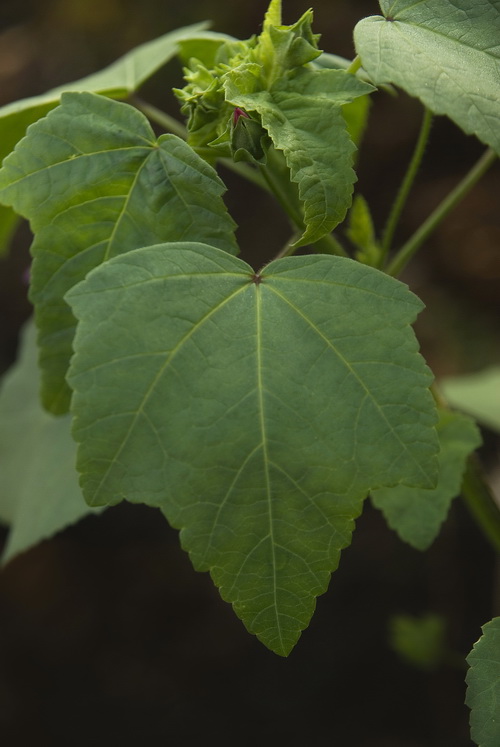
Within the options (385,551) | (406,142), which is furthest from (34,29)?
(385,551)

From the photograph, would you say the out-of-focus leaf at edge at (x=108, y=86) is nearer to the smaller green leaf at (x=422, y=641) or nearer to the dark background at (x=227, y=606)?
the smaller green leaf at (x=422, y=641)

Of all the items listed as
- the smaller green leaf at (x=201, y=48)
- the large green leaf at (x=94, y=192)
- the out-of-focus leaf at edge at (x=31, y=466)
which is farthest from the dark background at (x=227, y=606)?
the large green leaf at (x=94, y=192)

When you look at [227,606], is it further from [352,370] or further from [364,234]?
[352,370]

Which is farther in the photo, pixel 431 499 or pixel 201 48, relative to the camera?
pixel 201 48

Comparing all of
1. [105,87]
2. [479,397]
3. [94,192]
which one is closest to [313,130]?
[94,192]

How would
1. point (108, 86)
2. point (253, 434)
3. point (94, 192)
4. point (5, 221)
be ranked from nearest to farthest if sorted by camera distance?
point (253, 434) < point (94, 192) < point (108, 86) < point (5, 221)

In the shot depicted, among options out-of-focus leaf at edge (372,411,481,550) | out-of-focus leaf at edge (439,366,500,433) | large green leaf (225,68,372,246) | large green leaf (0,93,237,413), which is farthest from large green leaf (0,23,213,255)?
out-of-focus leaf at edge (439,366,500,433)
